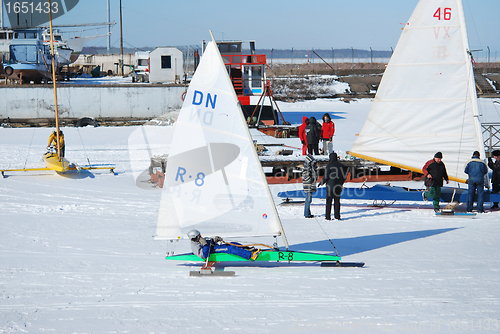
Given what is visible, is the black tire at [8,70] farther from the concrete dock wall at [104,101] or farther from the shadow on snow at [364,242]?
the shadow on snow at [364,242]

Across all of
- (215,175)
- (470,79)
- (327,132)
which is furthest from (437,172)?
(215,175)

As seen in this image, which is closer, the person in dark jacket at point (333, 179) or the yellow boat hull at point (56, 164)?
the person in dark jacket at point (333, 179)

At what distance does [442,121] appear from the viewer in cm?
1078

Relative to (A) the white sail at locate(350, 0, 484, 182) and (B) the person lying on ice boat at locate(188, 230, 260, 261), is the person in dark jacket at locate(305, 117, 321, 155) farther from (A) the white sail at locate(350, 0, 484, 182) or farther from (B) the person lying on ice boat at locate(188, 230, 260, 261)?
(B) the person lying on ice boat at locate(188, 230, 260, 261)

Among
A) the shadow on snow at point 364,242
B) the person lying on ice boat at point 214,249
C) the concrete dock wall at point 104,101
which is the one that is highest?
the concrete dock wall at point 104,101

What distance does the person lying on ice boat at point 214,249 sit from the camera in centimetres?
711

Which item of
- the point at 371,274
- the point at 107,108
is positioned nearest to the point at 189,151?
the point at 371,274

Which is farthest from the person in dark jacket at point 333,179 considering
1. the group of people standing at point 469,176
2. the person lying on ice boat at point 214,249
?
the person lying on ice boat at point 214,249

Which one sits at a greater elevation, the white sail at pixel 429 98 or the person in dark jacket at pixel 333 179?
the white sail at pixel 429 98

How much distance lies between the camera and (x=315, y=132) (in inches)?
598

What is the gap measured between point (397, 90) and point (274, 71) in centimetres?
3386

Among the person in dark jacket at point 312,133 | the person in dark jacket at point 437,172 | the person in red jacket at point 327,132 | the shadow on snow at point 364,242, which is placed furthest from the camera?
the person in red jacket at point 327,132

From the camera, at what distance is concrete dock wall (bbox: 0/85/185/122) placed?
86.6ft

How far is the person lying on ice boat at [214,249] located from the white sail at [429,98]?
5347 mm
